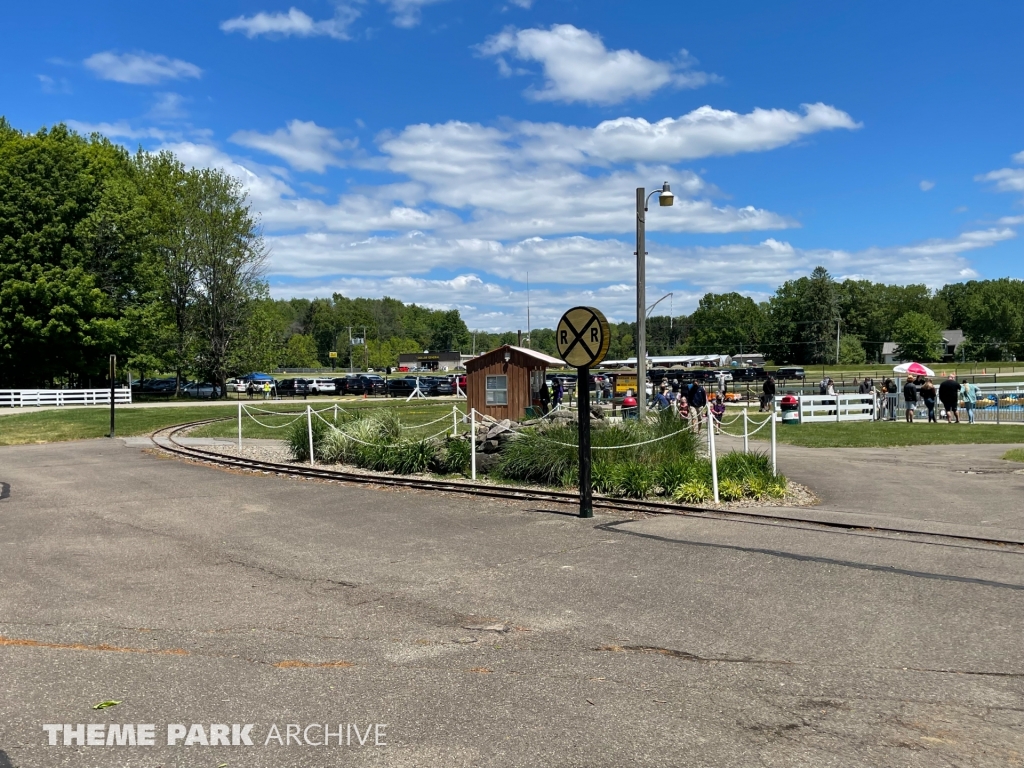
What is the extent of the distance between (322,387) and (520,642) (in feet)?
193

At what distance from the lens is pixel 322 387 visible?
6272 centimetres

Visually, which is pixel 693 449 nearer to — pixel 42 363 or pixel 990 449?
pixel 990 449

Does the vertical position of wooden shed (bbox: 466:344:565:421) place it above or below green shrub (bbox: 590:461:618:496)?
above

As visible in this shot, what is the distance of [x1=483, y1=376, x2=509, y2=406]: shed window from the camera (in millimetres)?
24719

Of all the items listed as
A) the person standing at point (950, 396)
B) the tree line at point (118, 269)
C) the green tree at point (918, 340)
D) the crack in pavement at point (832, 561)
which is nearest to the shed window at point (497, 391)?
the crack in pavement at point (832, 561)

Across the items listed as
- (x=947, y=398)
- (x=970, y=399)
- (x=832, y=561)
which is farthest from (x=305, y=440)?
(x=970, y=399)

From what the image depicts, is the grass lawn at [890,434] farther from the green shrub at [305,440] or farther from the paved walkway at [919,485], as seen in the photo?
the green shrub at [305,440]

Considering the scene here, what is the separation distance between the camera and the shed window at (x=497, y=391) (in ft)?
81.1

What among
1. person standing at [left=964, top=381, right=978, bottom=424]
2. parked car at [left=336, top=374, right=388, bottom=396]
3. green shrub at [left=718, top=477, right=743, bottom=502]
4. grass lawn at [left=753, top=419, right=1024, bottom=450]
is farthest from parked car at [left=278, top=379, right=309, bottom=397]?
green shrub at [left=718, top=477, right=743, bottom=502]

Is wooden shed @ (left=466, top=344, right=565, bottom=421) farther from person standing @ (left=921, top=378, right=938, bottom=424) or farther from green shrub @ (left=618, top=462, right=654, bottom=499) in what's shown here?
person standing @ (left=921, top=378, right=938, bottom=424)

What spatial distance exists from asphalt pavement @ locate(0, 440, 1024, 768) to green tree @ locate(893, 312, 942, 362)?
13181 cm

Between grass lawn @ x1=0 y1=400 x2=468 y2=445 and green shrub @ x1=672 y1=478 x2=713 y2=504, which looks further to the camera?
grass lawn @ x1=0 y1=400 x2=468 y2=445

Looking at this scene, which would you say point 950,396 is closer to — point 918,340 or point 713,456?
point 713,456

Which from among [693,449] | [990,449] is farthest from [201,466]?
[990,449]
